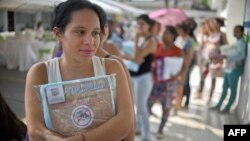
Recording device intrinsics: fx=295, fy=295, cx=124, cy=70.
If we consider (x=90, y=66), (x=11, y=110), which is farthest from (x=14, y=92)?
(x=90, y=66)

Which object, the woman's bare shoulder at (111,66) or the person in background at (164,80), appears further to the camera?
the person in background at (164,80)

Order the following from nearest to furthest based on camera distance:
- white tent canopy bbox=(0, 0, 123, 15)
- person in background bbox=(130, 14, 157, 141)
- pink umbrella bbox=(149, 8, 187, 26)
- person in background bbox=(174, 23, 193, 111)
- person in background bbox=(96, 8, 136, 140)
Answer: person in background bbox=(96, 8, 136, 140) < white tent canopy bbox=(0, 0, 123, 15) < person in background bbox=(130, 14, 157, 141) < person in background bbox=(174, 23, 193, 111) < pink umbrella bbox=(149, 8, 187, 26)

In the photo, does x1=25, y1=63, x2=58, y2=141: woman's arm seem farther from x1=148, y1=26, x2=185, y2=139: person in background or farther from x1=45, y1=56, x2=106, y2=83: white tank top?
x1=148, y1=26, x2=185, y2=139: person in background

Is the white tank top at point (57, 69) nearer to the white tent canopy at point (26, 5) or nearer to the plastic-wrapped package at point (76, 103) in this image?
the plastic-wrapped package at point (76, 103)

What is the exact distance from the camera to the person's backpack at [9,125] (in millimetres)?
1245

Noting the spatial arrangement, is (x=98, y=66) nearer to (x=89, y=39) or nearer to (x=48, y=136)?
(x=89, y=39)

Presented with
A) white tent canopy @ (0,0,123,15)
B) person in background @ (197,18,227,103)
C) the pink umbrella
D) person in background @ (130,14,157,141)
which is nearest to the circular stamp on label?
white tent canopy @ (0,0,123,15)

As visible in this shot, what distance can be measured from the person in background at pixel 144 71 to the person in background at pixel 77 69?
1.79 m

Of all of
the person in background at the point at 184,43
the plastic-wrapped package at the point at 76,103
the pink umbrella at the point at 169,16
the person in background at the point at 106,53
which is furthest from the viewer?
the pink umbrella at the point at 169,16

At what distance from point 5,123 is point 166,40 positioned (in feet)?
6.80

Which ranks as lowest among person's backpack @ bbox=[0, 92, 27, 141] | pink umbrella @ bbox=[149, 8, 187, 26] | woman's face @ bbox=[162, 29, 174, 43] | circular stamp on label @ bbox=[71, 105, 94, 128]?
person's backpack @ bbox=[0, 92, 27, 141]

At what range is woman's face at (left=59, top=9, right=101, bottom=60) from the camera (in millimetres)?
868

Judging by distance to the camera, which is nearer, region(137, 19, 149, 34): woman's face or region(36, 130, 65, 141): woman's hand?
region(36, 130, 65, 141): woman's hand

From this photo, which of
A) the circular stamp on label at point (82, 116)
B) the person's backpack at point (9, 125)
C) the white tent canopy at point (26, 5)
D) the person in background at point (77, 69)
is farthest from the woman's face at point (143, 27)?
the circular stamp on label at point (82, 116)
